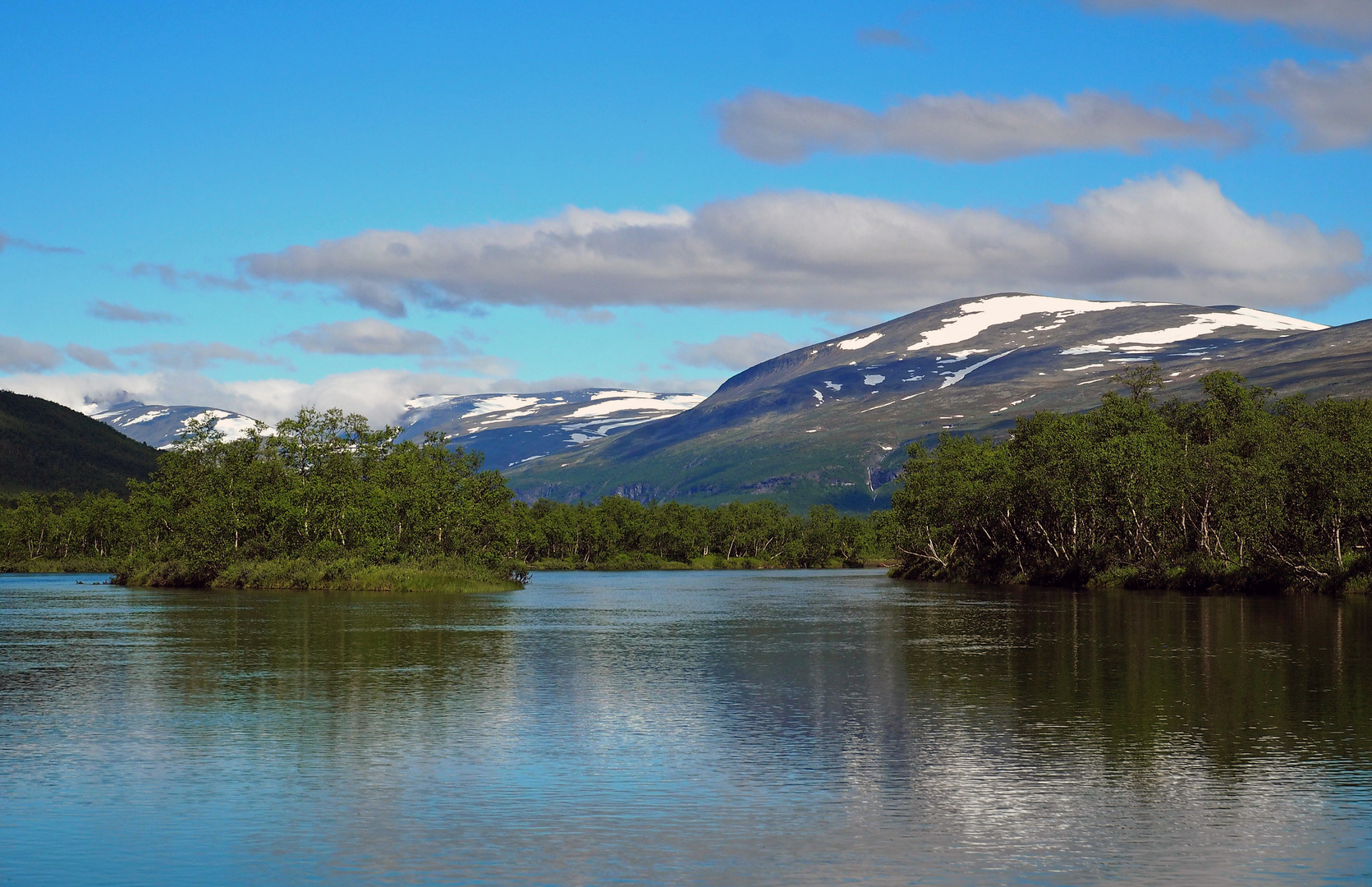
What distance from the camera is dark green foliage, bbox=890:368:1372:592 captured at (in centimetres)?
10594

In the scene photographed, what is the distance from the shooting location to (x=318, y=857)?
69.3 ft

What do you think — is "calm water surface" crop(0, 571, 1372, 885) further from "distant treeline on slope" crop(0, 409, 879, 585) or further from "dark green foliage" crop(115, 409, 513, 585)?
"dark green foliage" crop(115, 409, 513, 585)

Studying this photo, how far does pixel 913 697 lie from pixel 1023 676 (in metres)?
7.66

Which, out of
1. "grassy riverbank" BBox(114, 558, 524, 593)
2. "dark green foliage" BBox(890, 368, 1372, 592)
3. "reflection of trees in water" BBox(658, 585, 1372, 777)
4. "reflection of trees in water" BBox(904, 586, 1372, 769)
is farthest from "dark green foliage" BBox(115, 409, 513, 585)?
"reflection of trees in water" BBox(904, 586, 1372, 769)

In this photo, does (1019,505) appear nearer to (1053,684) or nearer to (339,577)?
(339,577)

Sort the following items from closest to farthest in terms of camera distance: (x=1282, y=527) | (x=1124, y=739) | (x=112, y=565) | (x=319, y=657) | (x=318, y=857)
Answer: (x=318, y=857)
(x=1124, y=739)
(x=319, y=657)
(x=1282, y=527)
(x=112, y=565)

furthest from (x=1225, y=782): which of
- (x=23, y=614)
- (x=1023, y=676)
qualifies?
(x=23, y=614)

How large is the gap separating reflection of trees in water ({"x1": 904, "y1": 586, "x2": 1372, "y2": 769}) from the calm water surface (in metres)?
0.23

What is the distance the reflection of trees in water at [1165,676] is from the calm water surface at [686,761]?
0.76ft

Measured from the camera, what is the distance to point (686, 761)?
30266mm

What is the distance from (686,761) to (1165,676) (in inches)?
955

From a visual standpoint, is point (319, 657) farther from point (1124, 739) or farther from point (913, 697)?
point (1124, 739)

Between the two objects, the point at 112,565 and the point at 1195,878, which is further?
the point at 112,565

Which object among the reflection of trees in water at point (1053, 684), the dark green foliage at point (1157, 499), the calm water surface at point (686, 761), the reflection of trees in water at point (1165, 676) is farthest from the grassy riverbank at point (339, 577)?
the calm water surface at point (686, 761)
